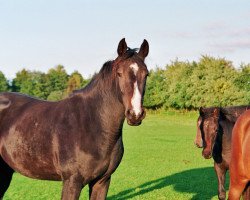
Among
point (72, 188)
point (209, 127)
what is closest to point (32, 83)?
point (209, 127)

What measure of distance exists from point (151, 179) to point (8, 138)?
283 inches

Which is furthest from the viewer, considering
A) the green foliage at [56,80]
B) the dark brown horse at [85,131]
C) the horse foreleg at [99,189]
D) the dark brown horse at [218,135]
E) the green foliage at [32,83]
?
the green foliage at [56,80]

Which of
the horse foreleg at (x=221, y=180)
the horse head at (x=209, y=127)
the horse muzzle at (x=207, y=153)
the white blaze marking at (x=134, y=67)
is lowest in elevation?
the horse foreleg at (x=221, y=180)

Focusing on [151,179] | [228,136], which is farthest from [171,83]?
[228,136]

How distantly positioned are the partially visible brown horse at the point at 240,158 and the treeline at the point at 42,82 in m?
87.4

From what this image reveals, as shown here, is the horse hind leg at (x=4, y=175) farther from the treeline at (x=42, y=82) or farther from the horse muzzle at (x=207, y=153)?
the treeline at (x=42, y=82)

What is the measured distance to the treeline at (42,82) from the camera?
9256 centimetres

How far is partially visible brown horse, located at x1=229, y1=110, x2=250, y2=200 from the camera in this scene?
534 cm

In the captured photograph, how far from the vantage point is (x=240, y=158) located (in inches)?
213

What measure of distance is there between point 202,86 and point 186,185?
126 ft

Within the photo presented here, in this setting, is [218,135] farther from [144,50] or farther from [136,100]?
[136,100]

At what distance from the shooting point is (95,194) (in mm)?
5320

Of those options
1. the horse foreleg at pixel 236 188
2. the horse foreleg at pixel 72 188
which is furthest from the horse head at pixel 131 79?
the horse foreleg at pixel 236 188

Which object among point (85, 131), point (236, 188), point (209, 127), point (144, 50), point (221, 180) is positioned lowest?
point (221, 180)
